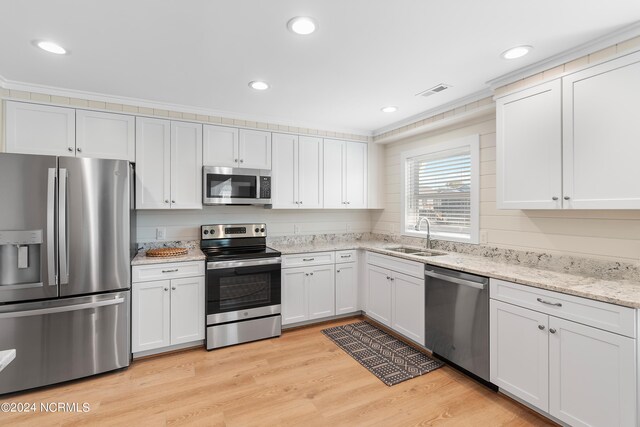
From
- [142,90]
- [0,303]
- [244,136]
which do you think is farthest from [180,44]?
[0,303]

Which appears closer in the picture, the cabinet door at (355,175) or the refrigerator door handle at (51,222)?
the refrigerator door handle at (51,222)

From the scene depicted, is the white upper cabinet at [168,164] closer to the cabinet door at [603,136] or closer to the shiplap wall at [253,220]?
the shiplap wall at [253,220]

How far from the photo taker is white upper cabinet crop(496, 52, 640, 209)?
1895 mm

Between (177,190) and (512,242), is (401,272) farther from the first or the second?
(177,190)

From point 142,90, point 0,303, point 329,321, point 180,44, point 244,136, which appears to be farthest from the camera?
point 329,321

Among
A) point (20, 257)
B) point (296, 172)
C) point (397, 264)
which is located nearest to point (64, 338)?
point (20, 257)

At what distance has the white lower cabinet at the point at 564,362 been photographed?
66.2 inches

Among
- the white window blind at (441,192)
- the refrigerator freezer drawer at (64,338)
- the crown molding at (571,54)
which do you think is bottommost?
the refrigerator freezer drawer at (64,338)

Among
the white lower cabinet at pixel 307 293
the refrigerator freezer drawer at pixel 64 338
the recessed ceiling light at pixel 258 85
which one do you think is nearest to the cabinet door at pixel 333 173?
the white lower cabinet at pixel 307 293

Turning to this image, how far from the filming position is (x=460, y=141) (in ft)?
10.9

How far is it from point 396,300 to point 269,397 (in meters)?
1.62

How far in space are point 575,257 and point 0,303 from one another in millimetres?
4335

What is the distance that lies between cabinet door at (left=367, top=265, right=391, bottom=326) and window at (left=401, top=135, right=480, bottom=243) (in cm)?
74

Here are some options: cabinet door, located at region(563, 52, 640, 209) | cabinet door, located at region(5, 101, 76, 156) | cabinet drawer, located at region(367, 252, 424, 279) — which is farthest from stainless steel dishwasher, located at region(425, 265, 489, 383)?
cabinet door, located at region(5, 101, 76, 156)
